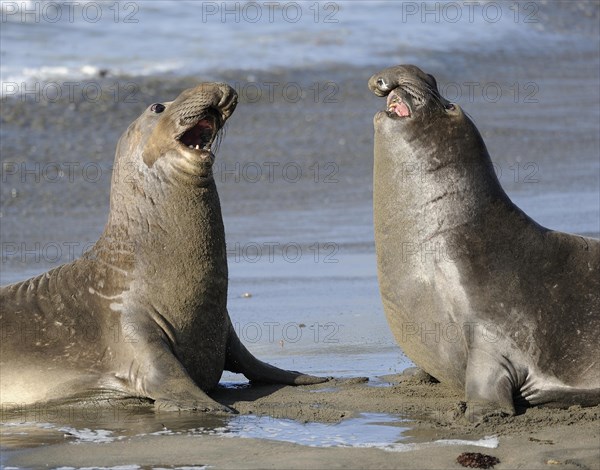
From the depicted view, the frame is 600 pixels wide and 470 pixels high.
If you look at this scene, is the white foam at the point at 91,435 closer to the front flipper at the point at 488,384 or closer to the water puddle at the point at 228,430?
the water puddle at the point at 228,430

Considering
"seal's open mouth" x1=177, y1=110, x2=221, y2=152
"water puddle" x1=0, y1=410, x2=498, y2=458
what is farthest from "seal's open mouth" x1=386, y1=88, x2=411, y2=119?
"water puddle" x1=0, y1=410, x2=498, y2=458

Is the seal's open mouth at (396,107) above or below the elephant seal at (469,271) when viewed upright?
above

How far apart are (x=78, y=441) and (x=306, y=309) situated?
341 centimetres

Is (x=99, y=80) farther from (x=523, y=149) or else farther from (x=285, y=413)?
(x=285, y=413)

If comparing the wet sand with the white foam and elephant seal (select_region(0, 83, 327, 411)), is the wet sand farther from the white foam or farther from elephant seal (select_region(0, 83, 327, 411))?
elephant seal (select_region(0, 83, 327, 411))

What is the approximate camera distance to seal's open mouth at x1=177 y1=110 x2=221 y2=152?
788cm

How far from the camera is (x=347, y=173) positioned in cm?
1560

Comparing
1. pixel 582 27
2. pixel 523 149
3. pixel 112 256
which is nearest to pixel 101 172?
pixel 523 149

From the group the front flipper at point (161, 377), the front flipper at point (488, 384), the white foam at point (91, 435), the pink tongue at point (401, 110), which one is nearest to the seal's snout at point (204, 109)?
the pink tongue at point (401, 110)

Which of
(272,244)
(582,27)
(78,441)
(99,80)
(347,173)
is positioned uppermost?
(582,27)

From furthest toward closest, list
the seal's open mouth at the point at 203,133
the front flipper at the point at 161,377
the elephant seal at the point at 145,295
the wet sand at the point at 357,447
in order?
1. the seal's open mouth at the point at 203,133
2. the elephant seal at the point at 145,295
3. the front flipper at the point at 161,377
4. the wet sand at the point at 357,447

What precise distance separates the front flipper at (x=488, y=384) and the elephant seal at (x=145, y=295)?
1.14 meters

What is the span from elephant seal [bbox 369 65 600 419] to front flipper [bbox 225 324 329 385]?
27.8 inches

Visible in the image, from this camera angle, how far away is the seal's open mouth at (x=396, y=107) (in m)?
7.67
